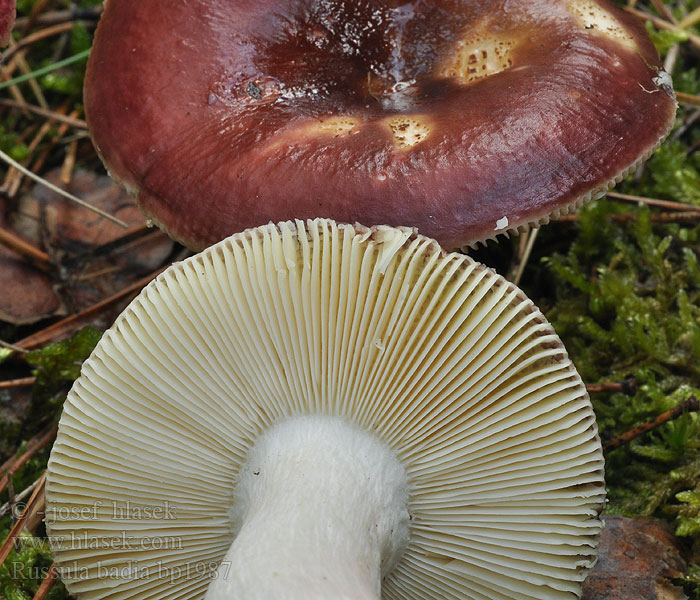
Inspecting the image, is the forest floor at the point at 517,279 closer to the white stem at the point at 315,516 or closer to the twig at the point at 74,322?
the twig at the point at 74,322

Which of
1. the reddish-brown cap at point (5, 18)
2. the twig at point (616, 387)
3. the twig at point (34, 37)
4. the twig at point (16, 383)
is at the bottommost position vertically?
the twig at point (16, 383)

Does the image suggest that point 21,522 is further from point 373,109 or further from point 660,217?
point 660,217

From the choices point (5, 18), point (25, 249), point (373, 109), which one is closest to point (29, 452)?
point (25, 249)

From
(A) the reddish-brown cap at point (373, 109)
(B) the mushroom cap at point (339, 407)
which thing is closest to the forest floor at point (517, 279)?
(B) the mushroom cap at point (339, 407)

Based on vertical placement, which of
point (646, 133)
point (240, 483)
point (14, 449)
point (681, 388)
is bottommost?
point (14, 449)

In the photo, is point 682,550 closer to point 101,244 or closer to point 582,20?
point 582,20

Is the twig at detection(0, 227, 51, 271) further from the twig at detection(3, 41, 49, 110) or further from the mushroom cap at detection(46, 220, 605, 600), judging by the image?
the mushroom cap at detection(46, 220, 605, 600)

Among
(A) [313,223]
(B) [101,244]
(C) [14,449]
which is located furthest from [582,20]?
(C) [14,449]
